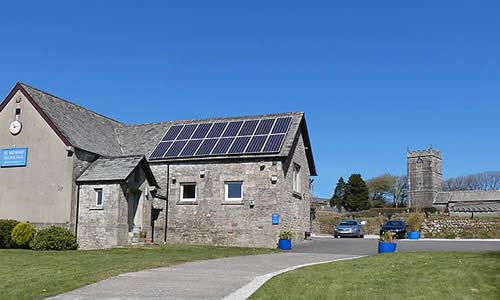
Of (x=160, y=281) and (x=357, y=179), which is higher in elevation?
(x=357, y=179)

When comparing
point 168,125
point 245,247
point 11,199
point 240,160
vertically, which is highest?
point 168,125

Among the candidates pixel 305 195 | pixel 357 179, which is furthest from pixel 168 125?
pixel 357 179

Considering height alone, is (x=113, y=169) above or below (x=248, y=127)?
below

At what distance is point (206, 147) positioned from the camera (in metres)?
28.8

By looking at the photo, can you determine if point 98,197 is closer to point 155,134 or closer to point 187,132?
point 187,132

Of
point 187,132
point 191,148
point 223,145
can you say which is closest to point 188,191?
point 191,148

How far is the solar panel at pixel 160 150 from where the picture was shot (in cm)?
2961

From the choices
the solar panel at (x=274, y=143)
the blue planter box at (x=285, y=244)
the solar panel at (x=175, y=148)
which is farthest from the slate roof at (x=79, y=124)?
the blue planter box at (x=285, y=244)

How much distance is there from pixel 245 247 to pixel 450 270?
14.2 m

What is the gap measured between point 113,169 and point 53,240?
4626 mm

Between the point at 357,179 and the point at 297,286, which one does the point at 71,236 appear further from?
the point at 357,179

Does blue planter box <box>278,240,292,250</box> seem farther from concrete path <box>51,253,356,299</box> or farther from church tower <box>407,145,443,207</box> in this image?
church tower <box>407,145,443,207</box>

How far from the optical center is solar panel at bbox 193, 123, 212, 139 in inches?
1191

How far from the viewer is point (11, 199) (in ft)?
90.1
